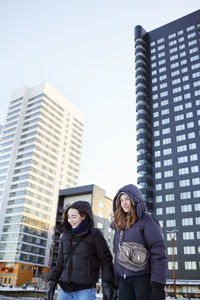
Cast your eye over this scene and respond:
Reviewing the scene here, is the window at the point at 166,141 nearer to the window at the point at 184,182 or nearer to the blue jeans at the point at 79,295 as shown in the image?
the window at the point at 184,182

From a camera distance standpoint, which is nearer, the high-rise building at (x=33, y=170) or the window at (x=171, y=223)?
the window at (x=171, y=223)

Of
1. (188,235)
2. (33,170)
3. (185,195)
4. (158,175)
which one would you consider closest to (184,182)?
(185,195)

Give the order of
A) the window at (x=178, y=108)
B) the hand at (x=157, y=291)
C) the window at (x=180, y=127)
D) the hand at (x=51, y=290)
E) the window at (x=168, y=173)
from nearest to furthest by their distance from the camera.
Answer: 1. the hand at (x=157, y=291)
2. the hand at (x=51, y=290)
3. the window at (x=168, y=173)
4. the window at (x=180, y=127)
5. the window at (x=178, y=108)

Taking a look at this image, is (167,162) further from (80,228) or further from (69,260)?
(69,260)

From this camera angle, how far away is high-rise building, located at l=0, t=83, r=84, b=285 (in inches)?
3125

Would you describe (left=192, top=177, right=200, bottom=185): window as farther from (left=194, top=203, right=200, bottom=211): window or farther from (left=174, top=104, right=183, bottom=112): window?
(left=174, top=104, right=183, bottom=112): window

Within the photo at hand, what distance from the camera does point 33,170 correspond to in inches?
3551

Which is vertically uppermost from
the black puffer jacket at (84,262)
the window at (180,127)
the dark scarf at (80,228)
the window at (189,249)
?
the window at (180,127)

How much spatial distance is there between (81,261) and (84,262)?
5cm

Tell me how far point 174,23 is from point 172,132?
4031 centimetres

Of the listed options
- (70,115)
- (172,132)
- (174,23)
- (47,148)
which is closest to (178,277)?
(172,132)

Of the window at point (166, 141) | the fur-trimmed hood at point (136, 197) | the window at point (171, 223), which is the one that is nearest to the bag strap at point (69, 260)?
the fur-trimmed hood at point (136, 197)

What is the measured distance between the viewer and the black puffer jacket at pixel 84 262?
4.09 meters

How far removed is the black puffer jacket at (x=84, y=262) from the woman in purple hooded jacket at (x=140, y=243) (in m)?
0.19
